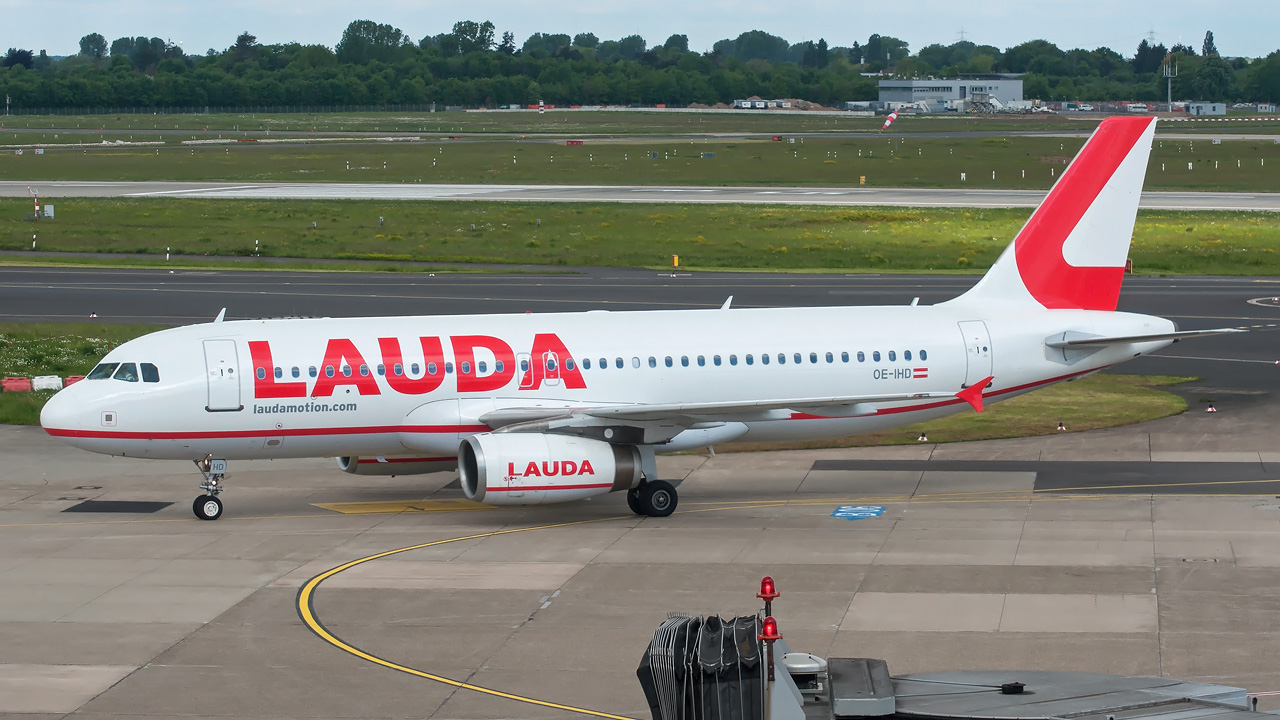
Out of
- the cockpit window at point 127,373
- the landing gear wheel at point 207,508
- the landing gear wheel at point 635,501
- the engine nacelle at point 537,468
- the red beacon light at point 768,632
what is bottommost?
the landing gear wheel at point 635,501

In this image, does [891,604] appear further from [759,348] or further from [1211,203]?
[1211,203]

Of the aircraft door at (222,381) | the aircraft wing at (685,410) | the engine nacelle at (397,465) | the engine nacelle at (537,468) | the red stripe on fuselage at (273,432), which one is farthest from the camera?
the engine nacelle at (397,465)

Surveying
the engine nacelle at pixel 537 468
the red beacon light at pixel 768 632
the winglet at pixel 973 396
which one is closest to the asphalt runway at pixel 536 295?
the winglet at pixel 973 396

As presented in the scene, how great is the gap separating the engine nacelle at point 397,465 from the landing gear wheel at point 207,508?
Answer: 121 inches

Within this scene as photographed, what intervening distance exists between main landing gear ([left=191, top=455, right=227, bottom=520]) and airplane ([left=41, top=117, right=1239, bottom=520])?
5 cm

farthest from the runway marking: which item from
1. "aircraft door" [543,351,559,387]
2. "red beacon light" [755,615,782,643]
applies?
"red beacon light" [755,615,782,643]

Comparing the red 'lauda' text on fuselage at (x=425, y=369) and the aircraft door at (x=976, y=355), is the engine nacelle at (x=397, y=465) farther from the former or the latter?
the aircraft door at (x=976, y=355)

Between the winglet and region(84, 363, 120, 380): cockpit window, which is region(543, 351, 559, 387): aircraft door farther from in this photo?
region(84, 363, 120, 380): cockpit window

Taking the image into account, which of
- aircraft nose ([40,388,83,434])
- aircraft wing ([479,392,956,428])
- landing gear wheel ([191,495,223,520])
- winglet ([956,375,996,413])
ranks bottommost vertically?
landing gear wheel ([191,495,223,520])

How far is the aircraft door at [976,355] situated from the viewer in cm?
3234

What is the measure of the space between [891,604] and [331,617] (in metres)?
8.67

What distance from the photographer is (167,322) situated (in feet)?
178

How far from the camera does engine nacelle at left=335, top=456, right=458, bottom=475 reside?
1240 inches

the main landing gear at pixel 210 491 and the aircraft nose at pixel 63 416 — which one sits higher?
the aircraft nose at pixel 63 416
